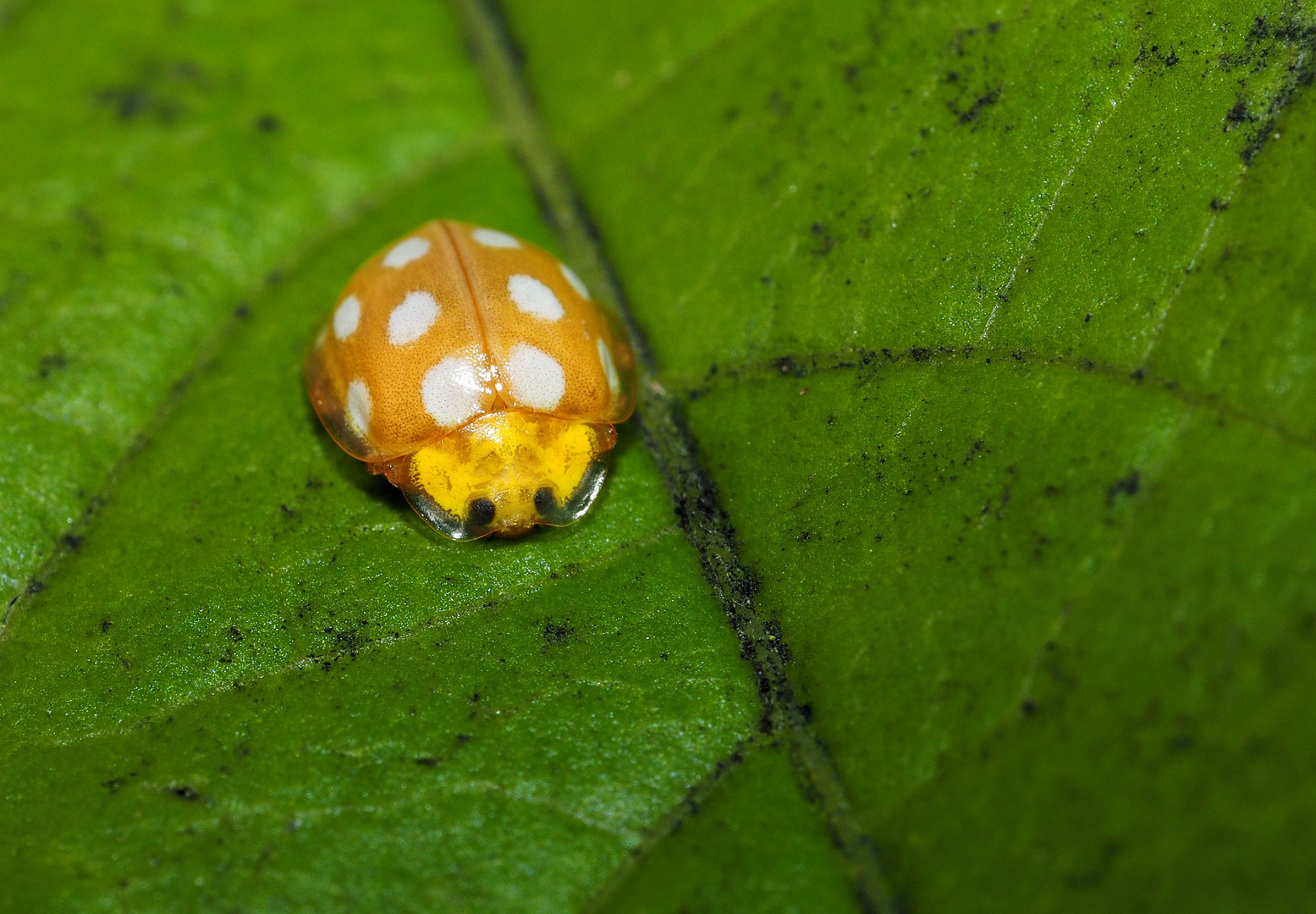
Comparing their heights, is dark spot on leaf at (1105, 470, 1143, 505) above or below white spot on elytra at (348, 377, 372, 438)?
A: above

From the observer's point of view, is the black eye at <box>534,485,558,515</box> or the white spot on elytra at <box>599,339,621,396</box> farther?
the white spot on elytra at <box>599,339,621,396</box>

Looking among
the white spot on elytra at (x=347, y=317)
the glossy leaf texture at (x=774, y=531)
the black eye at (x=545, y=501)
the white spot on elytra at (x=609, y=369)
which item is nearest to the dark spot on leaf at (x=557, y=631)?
the glossy leaf texture at (x=774, y=531)

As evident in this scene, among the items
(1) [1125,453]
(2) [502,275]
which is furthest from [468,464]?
(1) [1125,453]

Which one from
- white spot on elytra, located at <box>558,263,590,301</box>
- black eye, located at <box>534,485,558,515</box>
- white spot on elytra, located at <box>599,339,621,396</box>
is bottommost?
black eye, located at <box>534,485,558,515</box>

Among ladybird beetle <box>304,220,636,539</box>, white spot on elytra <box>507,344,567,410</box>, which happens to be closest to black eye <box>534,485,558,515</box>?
ladybird beetle <box>304,220,636,539</box>

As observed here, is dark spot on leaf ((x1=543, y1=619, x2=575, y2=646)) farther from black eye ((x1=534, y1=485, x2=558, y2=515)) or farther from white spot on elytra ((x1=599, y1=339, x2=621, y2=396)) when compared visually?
white spot on elytra ((x1=599, y1=339, x2=621, y2=396))
